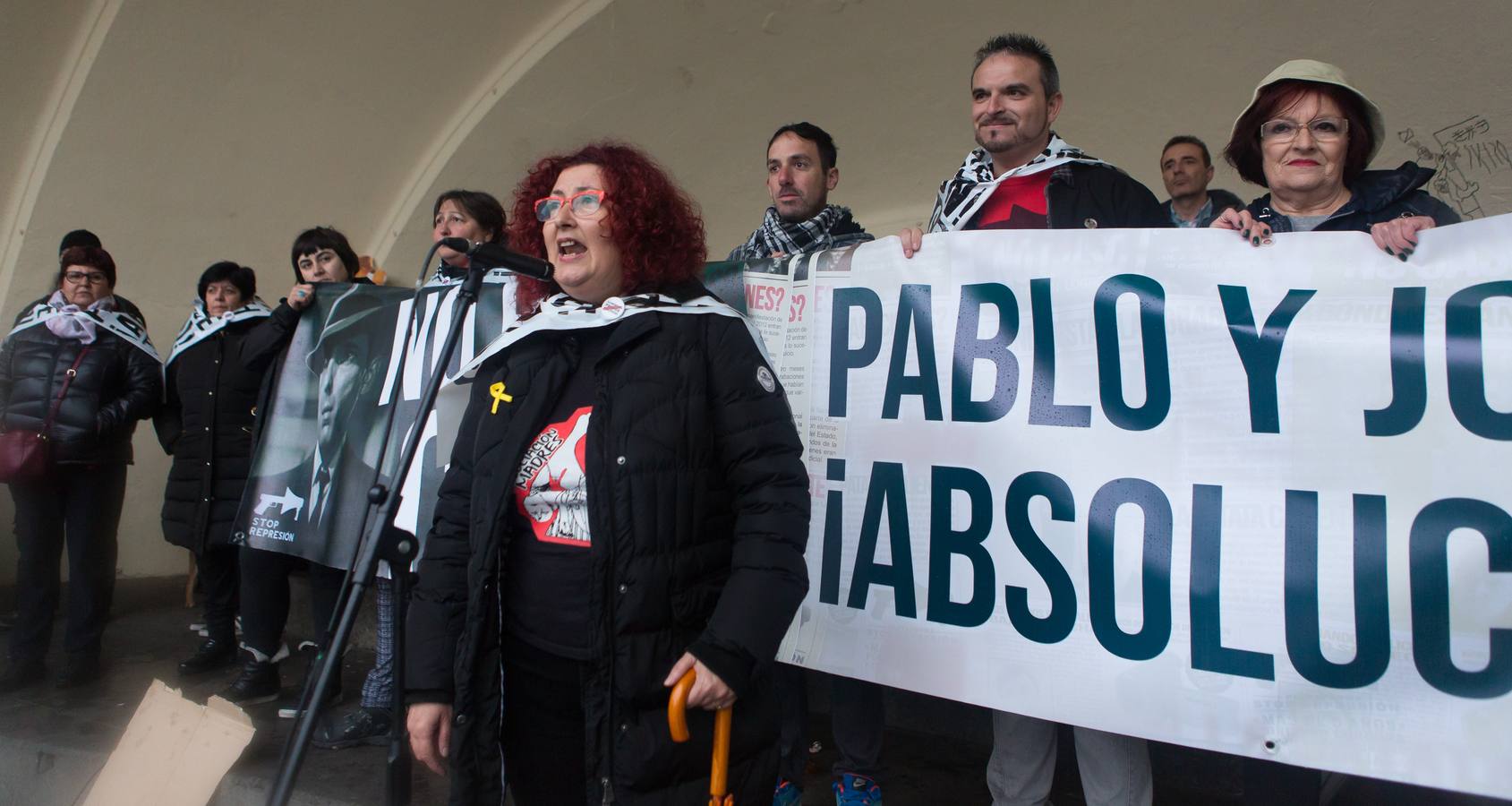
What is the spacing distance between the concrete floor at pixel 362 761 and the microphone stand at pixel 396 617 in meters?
1.75

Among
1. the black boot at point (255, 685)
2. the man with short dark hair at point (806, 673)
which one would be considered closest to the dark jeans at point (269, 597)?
the black boot at point (255, 685)

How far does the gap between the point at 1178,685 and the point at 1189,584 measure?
234 millimetres

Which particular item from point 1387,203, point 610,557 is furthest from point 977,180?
point 610,557

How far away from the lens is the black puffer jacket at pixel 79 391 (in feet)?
14.2

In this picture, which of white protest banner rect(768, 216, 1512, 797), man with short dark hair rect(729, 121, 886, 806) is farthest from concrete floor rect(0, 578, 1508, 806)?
white protest banner rect(768, 216, 1512, 797)

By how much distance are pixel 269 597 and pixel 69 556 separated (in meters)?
1.10

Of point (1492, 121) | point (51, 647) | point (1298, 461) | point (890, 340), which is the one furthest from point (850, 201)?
point (51, 647)

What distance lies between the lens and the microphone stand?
63.5 inches

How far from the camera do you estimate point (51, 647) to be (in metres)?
4.91

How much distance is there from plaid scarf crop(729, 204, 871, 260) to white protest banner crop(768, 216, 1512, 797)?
1.93ft

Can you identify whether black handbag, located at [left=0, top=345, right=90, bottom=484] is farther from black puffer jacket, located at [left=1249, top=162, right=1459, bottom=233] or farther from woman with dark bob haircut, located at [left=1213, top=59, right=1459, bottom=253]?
black puffer jacket, located at [left=1249, top=162, right=1459, bottom=233]

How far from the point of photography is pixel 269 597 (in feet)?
13.4

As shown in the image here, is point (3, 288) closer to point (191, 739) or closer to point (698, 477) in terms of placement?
point (191, 739)

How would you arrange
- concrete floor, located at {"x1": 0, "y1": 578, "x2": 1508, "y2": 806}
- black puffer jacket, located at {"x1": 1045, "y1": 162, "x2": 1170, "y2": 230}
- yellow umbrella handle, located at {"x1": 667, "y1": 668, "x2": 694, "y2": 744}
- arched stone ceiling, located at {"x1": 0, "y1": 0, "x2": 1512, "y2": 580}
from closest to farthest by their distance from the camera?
yellow umbrella handle, located at {"x1": 667, "y1": 668, "x2": 694, "y2": 744}, black puffer jacket, located at {"x1": 1045, "y1": 162, "x2": 1170, "y2": 230}, concrete floor, located at {"x1": 0, "y1": 578, "x2": 1508, "y2": 806}, arched stone ceiling, located at {"x1": 0, "y1": 0, "x2": 1512, "y2": 580}
